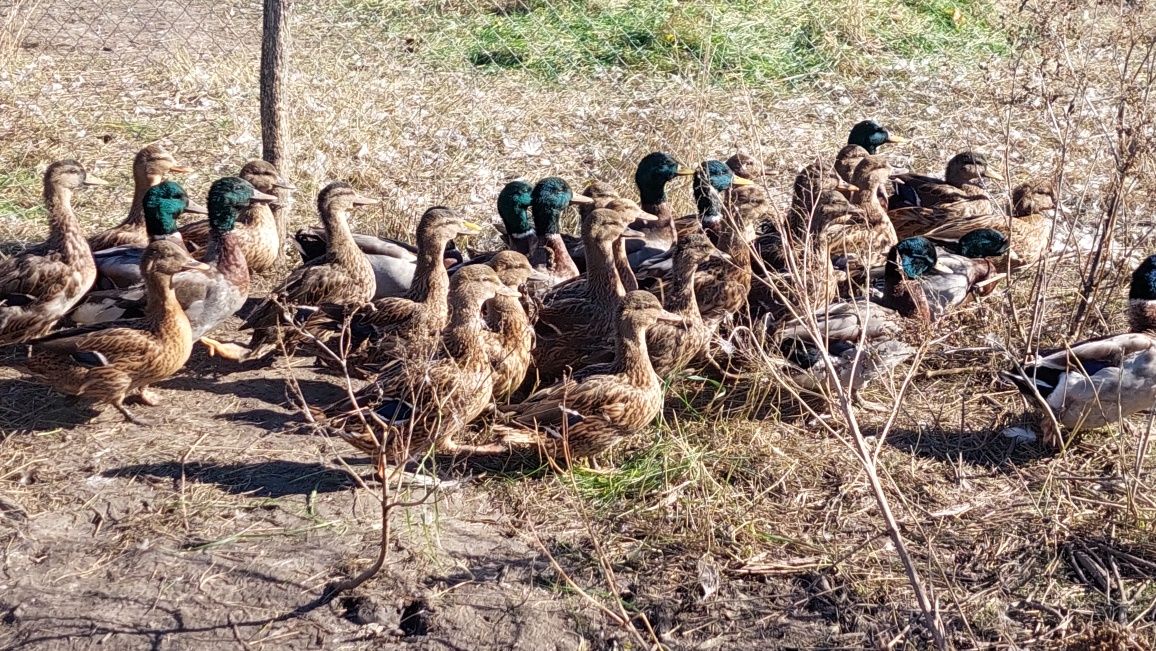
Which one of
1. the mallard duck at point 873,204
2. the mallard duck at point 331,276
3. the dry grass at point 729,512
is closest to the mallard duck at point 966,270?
the dry grass at point 729,512

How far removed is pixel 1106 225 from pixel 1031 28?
42.1 inches

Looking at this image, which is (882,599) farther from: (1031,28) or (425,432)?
(1031,28)

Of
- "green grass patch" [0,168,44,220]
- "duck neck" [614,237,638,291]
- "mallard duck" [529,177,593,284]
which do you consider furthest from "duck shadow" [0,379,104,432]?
"duck neck" [614,237,638,291]

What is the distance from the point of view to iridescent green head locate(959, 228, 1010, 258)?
7.12 metres

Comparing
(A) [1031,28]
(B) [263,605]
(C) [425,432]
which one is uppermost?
(A) [1031,28]

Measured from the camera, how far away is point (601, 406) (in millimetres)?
5156

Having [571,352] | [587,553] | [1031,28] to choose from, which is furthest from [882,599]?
[1031,28]

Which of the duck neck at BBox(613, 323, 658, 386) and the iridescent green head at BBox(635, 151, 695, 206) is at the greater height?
the iridescent green head at BBox(635, 151, 695, 206)

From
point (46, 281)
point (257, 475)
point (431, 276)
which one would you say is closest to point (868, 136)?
point (431, 276)

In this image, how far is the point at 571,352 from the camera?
622 centimetres

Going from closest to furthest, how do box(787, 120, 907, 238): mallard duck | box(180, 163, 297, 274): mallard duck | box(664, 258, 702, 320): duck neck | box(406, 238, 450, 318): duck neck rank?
box(664, 258, 702, 320): duck neck < box(406, 238, 450, 318): duck neck < box(787, 120, 907, 238): mallard duck < box(180, 163, 297, 274): mallard duck

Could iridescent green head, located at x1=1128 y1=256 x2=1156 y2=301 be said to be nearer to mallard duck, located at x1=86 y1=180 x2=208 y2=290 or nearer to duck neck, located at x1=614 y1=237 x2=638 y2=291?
duck neck, located at x1=614 y1=237 x2=638 y2=291

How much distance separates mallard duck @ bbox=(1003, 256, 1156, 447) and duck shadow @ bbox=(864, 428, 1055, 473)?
5.1 inches

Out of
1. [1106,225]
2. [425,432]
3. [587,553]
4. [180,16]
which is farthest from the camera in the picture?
[180,16]
